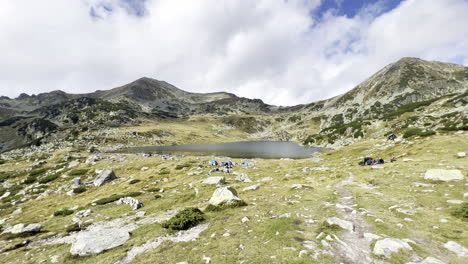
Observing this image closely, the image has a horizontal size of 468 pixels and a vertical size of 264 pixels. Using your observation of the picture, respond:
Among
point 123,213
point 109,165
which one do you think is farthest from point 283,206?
point 109,165

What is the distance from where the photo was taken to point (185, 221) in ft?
42.7

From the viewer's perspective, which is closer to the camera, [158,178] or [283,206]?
[283,206]

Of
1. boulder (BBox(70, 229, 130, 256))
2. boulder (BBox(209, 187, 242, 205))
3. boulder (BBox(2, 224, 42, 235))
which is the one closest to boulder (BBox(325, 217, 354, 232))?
boulder (BBox(209, 187, 242, 205))

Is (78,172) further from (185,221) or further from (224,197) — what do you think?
(185,221)

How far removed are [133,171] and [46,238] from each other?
30.3 m

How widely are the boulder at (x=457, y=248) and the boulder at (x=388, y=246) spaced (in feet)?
4.85

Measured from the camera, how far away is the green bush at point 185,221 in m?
12.8

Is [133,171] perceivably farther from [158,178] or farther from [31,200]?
[31,200]

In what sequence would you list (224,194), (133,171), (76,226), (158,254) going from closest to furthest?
(158,254) → (76,226) → (224,194) → (133,171)

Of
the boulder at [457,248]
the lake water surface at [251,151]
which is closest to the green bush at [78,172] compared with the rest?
the lake water surface at [251,151]

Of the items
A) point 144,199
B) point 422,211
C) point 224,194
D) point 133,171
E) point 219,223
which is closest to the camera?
point 422,211

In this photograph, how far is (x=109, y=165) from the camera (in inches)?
1922

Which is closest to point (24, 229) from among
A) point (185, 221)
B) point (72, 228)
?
point (72, 228)

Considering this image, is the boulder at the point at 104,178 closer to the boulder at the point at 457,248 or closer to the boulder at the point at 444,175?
the boulder at the point at 457,248
